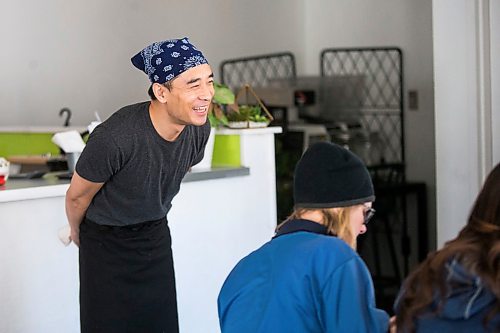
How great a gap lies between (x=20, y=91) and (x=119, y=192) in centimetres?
260

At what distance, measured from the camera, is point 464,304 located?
130cm

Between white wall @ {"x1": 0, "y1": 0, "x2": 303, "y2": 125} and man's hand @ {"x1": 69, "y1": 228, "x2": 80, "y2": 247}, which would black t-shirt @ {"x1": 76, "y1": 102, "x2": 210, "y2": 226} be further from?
white wall @ {"x1": 0, "y1": 0, "x2": 303, "y2": 125}

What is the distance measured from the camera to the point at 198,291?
337 centimetres

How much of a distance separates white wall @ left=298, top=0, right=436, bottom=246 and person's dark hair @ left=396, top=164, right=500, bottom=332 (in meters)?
3.97

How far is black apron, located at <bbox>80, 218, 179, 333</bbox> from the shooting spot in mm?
2518

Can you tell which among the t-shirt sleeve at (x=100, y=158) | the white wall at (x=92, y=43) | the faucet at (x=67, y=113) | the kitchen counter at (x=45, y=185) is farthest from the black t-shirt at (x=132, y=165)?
the white wall at (x=92, y=43)

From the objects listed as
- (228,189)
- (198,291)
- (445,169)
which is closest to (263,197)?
(228,189)

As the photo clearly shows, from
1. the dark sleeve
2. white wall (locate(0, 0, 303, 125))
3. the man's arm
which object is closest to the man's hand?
the man's arm

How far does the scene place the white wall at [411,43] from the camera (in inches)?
207

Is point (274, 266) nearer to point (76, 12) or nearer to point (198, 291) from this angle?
point (198, 291)

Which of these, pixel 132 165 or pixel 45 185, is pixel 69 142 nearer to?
pixel 45 185

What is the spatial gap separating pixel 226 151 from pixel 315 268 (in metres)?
2.05

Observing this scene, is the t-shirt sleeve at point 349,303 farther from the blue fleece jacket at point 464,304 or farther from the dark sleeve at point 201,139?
the dark sleeve at point 201,139

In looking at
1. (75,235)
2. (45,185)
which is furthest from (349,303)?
(45,185)
